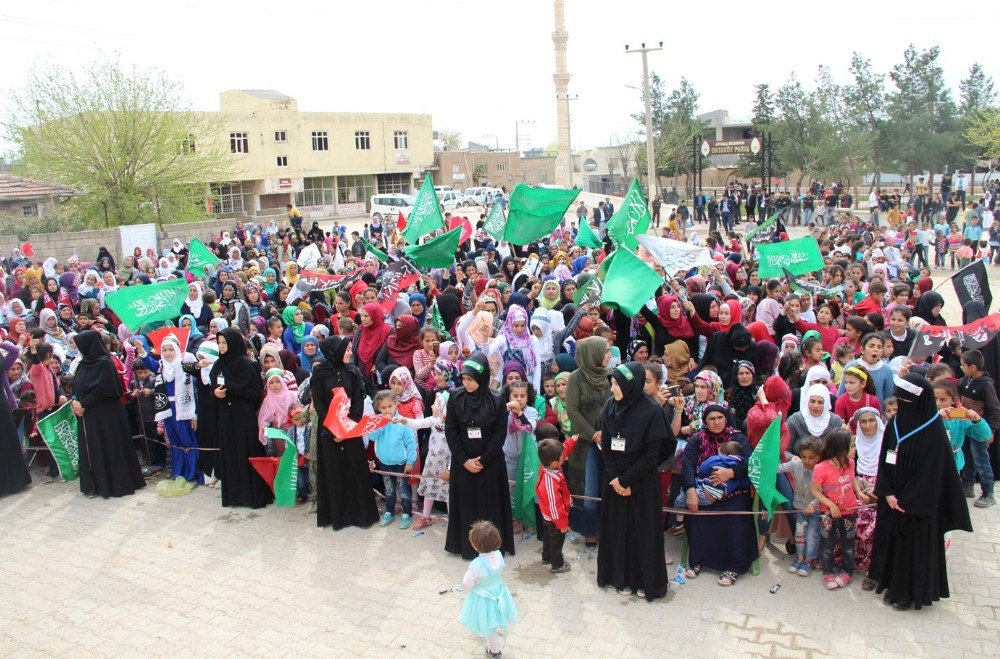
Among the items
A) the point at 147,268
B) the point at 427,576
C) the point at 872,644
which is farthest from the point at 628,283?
the point at 147,268

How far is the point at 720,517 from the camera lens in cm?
592

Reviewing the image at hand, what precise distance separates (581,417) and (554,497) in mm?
671

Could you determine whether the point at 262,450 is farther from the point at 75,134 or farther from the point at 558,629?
the point at 75,134

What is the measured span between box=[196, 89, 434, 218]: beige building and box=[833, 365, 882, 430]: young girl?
45447 mm

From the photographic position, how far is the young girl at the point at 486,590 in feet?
15.9

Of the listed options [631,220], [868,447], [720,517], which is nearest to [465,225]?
[631,220]

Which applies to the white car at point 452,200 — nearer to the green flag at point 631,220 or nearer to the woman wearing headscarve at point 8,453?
the green flag at point 631,220

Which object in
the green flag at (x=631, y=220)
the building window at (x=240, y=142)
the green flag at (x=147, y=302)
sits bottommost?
the green flag at (x=147, y=302)

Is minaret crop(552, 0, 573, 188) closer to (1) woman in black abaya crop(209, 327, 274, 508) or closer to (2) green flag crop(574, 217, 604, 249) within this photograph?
(2) green flag crop(574, 217, 604, 249)

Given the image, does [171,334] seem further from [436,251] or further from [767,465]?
Answer: [767,465]

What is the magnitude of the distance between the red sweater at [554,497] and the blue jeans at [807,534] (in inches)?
67.0

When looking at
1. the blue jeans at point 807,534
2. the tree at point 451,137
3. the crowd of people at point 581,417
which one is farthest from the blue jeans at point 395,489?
the tree at point 451,137

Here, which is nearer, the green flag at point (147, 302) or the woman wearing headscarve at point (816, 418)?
the woman wearing headscarve at point (816, 418)

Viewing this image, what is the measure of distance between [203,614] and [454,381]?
295 centimetres
